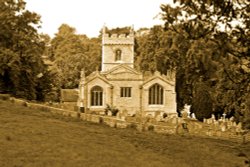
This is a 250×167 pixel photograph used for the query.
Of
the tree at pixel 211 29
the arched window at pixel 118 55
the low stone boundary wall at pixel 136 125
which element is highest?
the arched window at pixel 118 55

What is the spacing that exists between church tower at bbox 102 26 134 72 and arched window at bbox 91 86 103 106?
8212 millimetres

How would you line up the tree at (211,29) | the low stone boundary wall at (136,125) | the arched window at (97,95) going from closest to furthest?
the tree at (211,29) → the low stone boundary wall at (136,125) → the arched window at (97,95)

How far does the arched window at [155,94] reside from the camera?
49.2 metres

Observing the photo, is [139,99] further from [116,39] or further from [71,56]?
[71,56]

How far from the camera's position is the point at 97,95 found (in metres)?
48.8

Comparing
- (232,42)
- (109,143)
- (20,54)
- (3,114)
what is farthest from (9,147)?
(20,54)

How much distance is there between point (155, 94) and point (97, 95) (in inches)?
224

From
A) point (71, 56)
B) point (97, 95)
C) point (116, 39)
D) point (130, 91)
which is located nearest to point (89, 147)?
point (97, 95)

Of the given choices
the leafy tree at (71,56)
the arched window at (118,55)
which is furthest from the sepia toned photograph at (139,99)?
the leafy tree at (71,56)

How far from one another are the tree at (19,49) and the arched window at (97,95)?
10.5m

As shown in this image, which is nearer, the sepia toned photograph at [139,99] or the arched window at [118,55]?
the sepia toned photograph at [139,99]

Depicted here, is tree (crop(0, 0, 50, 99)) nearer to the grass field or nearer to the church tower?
the grass field

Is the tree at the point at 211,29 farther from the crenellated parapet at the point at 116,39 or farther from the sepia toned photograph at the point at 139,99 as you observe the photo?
the crenellated parapet at the point at 116,39

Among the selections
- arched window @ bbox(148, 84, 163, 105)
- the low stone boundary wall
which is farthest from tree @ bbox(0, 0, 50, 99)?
arched window @ bbox(148, 84, 163, 105)
